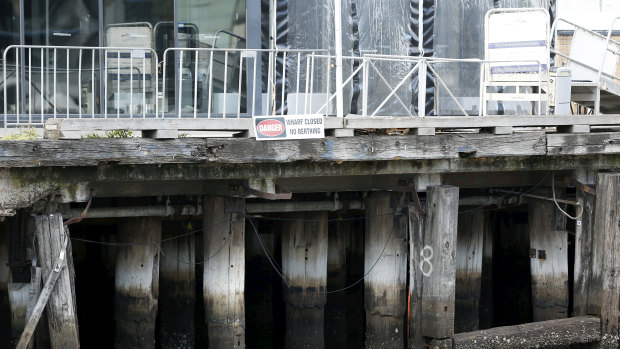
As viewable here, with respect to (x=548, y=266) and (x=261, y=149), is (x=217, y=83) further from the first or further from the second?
(x=548, y=266)

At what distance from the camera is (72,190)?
11.0m

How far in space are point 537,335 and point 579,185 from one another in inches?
76.4

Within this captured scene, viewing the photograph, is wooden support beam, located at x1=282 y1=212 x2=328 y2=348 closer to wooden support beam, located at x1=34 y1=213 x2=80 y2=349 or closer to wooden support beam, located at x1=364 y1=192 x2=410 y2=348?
wooden support beam, located at x1=364 y1=192 x2=410 y2=348

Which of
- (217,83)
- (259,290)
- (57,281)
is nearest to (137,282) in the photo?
(57,281)

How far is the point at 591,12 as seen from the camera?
1936 centimetres

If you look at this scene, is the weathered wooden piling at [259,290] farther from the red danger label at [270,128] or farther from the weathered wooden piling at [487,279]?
the red danger label at [270,128]

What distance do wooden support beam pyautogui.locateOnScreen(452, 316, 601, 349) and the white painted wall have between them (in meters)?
7.39

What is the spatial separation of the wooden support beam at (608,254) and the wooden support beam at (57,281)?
6375 mm

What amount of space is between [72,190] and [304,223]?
3.70 metres

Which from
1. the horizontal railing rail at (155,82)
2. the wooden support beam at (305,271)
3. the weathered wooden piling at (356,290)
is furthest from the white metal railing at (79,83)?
the weathered wooden piling at (356,290)

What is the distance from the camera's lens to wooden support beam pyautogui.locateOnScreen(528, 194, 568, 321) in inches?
556


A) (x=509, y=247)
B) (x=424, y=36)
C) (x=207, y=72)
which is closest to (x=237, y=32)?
(x=207, y=72)

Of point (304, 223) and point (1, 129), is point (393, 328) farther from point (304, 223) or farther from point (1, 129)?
point (1, 129)

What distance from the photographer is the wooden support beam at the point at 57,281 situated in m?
10.8
